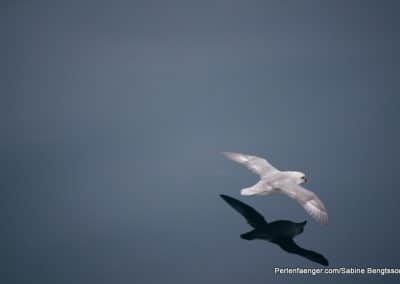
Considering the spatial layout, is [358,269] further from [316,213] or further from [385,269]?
[316,213]

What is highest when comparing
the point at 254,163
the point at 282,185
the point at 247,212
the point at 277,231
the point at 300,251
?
the point at 254,163

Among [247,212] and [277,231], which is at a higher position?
[247,212]

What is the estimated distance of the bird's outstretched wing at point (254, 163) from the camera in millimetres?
5051

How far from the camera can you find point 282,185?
4.88 metres

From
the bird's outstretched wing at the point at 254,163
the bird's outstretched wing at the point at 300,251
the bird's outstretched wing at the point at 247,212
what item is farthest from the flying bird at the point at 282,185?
the bird's outstretched wing at the point at 300,251

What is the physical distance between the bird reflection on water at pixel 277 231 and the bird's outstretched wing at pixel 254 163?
0.31m

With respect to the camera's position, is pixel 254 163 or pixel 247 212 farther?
pixel 254 163

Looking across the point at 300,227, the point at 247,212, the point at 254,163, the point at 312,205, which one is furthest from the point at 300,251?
the point at 254,163

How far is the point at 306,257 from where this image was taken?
4586mm

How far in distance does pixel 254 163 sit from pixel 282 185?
373mm

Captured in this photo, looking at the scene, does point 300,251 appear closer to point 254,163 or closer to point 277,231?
point 277,231

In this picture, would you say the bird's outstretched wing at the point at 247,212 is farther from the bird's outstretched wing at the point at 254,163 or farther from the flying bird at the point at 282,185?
the bird's outstretched wing at the point at 254,163

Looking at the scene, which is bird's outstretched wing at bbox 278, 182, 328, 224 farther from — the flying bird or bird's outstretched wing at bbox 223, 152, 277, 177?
bird's outstretched wing at bbox 223, 152, 277, 177

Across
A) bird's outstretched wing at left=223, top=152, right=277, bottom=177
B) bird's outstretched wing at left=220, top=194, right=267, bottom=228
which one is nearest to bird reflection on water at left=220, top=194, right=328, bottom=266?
bird's outstretched wing at left=220, top=194, right=267, bottom=228
